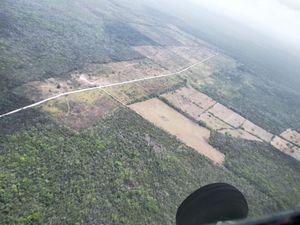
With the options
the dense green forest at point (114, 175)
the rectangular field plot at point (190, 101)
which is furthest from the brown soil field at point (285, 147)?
the rectangular field plot at point (190, 101)

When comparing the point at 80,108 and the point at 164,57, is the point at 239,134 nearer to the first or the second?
the point at 80,108

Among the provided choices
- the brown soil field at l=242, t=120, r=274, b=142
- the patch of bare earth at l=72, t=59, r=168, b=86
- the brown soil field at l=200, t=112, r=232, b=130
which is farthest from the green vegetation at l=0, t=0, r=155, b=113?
the brown soil field at l=242, t=120, r=274, b=142

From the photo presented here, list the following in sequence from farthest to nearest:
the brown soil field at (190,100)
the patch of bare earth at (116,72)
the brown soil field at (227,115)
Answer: the brown soil field at (227,115)
the brown soil field at (190,100)
the patch of bare earth at (116,72)

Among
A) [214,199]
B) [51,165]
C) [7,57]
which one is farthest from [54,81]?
[214,199]

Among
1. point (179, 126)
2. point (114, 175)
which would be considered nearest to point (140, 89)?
point (179, 126)

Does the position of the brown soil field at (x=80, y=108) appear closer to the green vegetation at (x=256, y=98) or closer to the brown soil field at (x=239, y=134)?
the brown soil field at (x=239, y=134)

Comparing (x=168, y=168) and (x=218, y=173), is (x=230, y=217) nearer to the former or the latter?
(x=168, y=168)

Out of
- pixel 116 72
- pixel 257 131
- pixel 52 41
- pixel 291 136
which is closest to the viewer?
pixel 257 131
